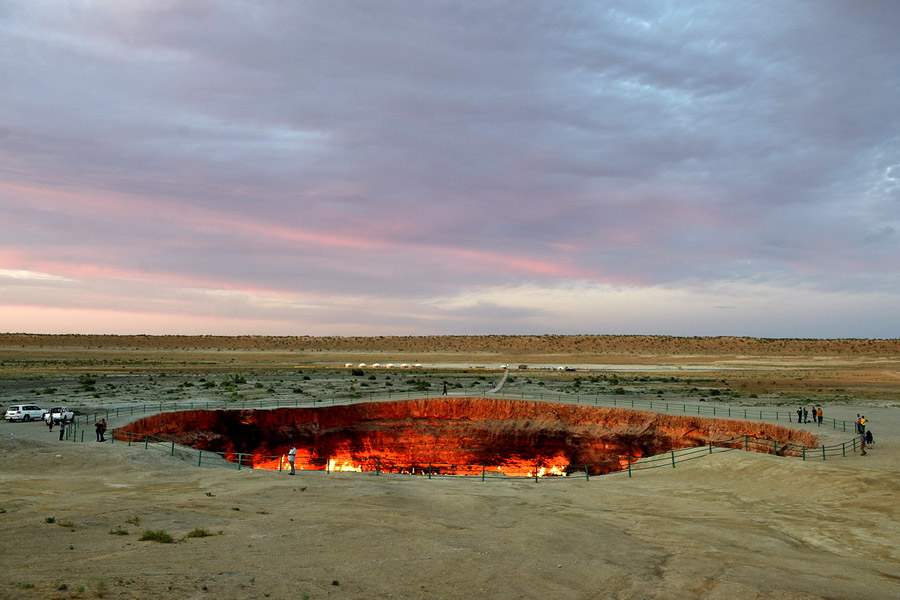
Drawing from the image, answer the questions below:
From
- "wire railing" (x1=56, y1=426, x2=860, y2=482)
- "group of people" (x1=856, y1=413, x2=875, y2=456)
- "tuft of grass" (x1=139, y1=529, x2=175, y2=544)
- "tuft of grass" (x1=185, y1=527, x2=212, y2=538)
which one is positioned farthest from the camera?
"group of people" (x1=856, y1=413, x2=875, y2=456)

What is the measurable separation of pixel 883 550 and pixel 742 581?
24.1 feet

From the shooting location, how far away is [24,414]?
41031mm

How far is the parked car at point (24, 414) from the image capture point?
4066 cm

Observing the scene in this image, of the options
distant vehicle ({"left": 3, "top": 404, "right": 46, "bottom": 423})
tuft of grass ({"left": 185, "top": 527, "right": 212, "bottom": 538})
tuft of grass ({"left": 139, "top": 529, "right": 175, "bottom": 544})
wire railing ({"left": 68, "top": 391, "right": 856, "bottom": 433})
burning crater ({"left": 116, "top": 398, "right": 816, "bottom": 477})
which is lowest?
burning crater ({"left": 116, "top": 398, "right": 816, "bottom": 477})

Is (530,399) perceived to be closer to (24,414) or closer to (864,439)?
(864,439)

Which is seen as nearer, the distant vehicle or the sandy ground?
the sandy ground

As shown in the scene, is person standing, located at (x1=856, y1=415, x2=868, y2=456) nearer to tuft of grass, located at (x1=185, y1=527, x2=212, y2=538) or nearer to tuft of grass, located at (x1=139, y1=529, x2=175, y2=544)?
tuft of grass, located at (x1=185, y1=527, x2=212, y2=538)

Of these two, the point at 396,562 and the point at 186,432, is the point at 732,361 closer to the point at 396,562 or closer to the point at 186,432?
the point at 186,432

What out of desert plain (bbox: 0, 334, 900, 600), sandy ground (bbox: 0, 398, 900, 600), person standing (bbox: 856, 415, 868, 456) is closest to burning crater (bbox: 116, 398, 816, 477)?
desert plain (bbox: 0, 334, 900, 600)

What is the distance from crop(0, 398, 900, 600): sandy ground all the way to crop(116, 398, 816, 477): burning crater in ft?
59.4

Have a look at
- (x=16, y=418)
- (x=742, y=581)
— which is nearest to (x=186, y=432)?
(x=16, y=418)

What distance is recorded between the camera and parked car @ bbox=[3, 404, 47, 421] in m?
40.7

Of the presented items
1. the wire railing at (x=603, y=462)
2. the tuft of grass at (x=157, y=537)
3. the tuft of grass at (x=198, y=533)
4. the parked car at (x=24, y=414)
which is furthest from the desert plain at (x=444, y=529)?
the parked car at (x=24, y=414)

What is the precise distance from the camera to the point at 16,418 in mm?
40531
